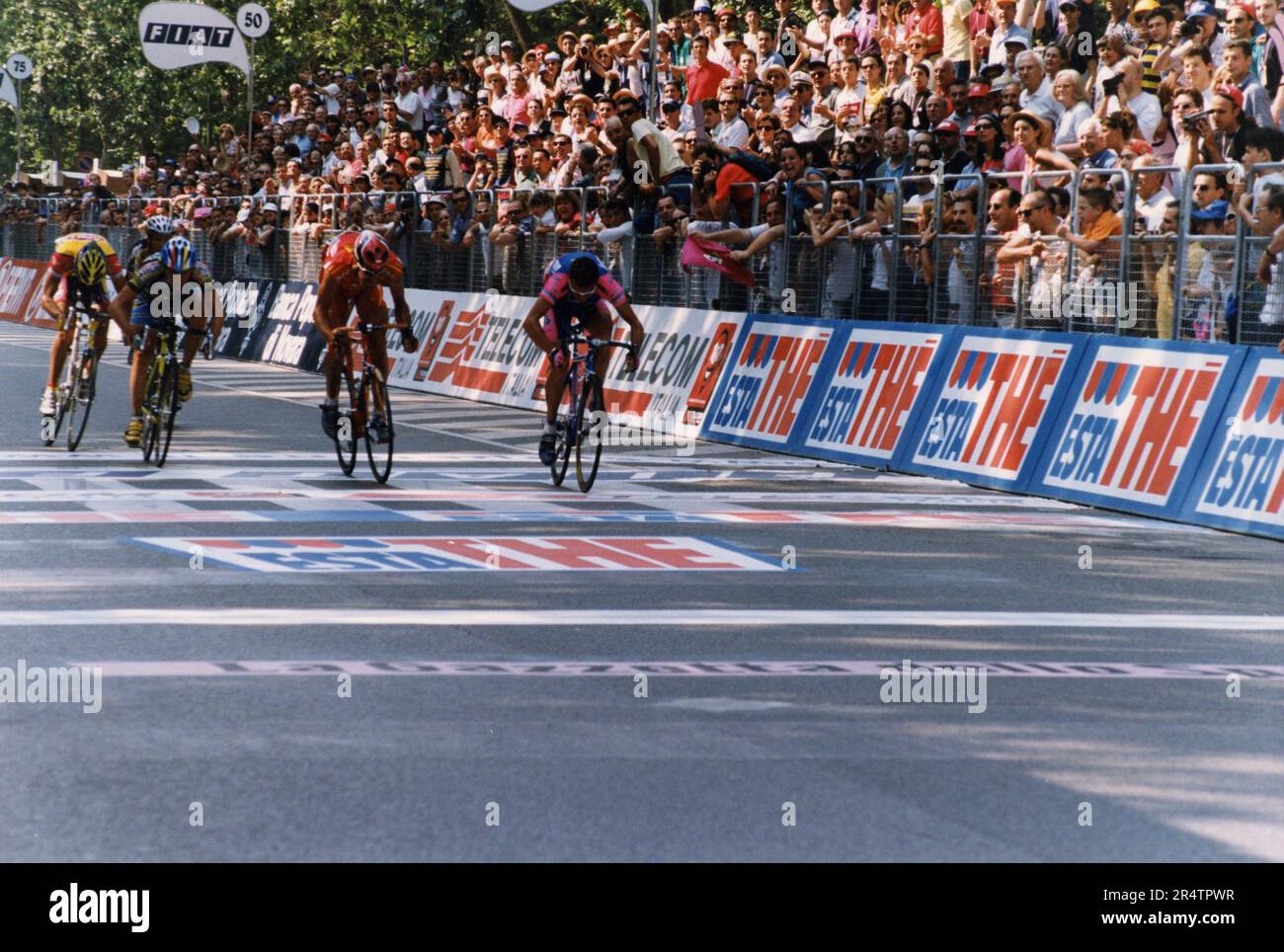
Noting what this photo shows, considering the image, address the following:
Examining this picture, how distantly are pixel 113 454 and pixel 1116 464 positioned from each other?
8147mm

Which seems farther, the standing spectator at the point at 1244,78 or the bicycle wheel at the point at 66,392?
the bicycle wheel at the point at 66,392

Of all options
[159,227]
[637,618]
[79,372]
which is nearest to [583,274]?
[159,227]

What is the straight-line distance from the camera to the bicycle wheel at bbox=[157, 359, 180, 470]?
16188mm

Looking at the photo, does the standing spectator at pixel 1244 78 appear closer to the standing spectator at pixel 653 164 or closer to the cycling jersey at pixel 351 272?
the cycling jersey at pixel 351 272

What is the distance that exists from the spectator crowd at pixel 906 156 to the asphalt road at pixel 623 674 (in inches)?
86.9

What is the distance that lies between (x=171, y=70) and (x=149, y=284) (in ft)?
169

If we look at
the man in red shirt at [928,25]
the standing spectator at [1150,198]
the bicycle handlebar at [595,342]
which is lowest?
the bicycle handlebar at [595,342]

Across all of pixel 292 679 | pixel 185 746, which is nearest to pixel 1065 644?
pixel 292 679

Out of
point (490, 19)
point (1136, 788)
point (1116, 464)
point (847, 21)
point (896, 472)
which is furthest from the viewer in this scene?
point (490, 19)

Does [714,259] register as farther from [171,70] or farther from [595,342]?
[171,70]

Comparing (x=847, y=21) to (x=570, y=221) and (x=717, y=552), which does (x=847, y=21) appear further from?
(x=717, y=552)

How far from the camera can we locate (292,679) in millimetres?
8055

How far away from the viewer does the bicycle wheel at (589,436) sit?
14992 millimetres

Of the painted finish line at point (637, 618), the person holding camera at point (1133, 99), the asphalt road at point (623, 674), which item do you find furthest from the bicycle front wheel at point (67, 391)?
the person holding camera at point (1133, 99)
